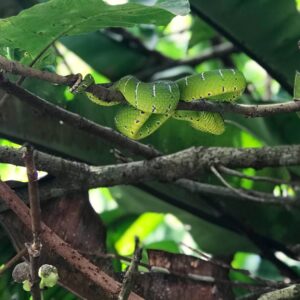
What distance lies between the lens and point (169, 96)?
72.4 inches

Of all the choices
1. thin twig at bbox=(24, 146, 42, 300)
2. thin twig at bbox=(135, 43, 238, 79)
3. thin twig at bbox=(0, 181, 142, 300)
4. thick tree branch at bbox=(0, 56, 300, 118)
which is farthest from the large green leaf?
thin twig at bbox=(24, 146, 42, 300)

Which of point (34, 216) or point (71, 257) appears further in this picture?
point (71, 257)

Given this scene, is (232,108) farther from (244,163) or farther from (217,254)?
(217,254)

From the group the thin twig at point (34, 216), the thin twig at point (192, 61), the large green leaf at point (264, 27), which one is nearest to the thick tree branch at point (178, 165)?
the large green leaf at point (264, 27)

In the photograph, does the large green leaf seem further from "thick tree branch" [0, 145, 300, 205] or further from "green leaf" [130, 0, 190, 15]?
"green leaf" [130, 0, 190, 15]

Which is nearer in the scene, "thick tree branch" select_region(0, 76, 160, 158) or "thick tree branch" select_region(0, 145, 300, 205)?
"thick tree branch" select_region(0, 76, 160, 158)

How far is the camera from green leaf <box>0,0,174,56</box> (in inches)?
60.4

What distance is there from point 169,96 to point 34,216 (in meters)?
0.79

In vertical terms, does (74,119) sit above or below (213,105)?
below

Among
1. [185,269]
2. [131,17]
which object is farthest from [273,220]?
[131,17]

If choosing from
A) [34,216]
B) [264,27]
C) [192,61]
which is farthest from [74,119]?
[192,61]

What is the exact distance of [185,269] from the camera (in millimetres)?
2068

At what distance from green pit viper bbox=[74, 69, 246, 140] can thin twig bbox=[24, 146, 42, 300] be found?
2.01ft

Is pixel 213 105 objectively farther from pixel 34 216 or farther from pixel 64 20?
pixel 34 216
